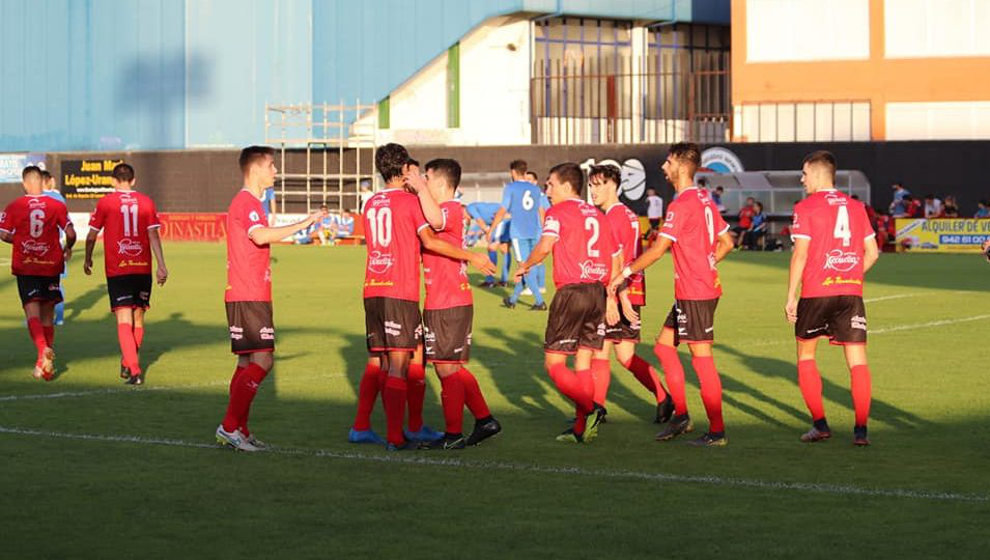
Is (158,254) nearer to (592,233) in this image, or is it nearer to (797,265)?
(592,233)

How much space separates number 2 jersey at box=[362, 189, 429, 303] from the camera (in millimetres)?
10523

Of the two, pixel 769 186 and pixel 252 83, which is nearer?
pixel 769 186

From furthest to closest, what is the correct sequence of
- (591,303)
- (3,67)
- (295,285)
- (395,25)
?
(3,67) < (395,25) < (295,285) < (591,303)

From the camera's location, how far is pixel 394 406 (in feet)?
34.7

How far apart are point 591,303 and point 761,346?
7046mm

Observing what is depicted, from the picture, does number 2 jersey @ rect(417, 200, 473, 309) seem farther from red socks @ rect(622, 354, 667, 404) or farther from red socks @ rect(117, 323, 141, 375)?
red socks @ rect(117, 323, 141, 375)

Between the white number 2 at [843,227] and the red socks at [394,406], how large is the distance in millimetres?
3141

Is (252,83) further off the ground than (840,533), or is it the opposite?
(252,83)

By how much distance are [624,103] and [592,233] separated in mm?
46881

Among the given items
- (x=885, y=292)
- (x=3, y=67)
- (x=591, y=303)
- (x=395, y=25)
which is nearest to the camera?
(x=591, y=303)

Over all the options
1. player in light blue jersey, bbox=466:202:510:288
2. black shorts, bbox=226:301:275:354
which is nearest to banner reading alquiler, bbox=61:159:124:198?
player in light blue jersey, bbox=466:202:510:288

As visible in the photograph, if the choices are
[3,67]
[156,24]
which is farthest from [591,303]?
[3,67]

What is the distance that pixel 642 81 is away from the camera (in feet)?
189

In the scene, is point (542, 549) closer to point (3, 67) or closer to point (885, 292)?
point (885, 292)
